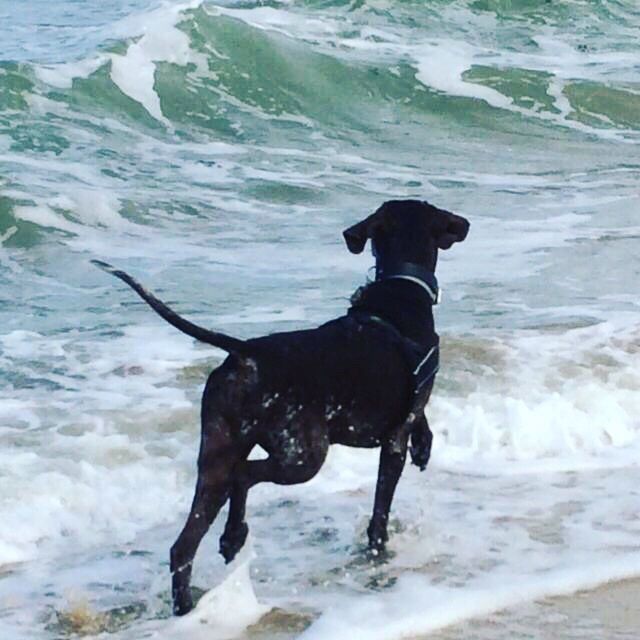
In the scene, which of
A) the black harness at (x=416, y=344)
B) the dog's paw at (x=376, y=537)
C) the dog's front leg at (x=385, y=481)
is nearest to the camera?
the black harness at (x=416, y=344)

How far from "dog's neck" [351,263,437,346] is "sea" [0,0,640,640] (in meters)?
0.79

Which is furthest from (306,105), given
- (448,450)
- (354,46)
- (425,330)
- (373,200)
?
(425,330)

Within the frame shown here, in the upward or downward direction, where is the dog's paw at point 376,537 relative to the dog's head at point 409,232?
downward

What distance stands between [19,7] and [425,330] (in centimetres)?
1786

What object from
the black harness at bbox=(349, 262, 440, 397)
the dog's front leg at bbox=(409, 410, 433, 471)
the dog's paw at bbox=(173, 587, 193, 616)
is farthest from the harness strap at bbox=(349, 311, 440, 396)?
the dog's paw at bbox=(173, 587, 193, 616)

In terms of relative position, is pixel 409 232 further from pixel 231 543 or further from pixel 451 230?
pixel 231 543

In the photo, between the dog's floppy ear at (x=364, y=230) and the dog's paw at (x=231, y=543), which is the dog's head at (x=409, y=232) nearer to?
the dog's floppy ear at (x=364, y=230)

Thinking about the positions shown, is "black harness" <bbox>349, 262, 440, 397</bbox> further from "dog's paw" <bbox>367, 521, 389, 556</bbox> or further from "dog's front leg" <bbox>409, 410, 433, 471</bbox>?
"dog's paw" <bbox>367, 521, 389, 556</bbox>

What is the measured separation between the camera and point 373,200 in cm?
1322

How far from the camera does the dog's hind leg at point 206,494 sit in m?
4.42

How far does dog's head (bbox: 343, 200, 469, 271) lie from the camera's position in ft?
17.3

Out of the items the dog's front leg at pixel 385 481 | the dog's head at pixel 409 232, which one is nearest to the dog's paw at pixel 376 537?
the dog's front leg at pixel 385 481

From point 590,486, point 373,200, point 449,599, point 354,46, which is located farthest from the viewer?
point 354,46

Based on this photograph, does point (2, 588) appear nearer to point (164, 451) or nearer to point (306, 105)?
point (164, 451)
